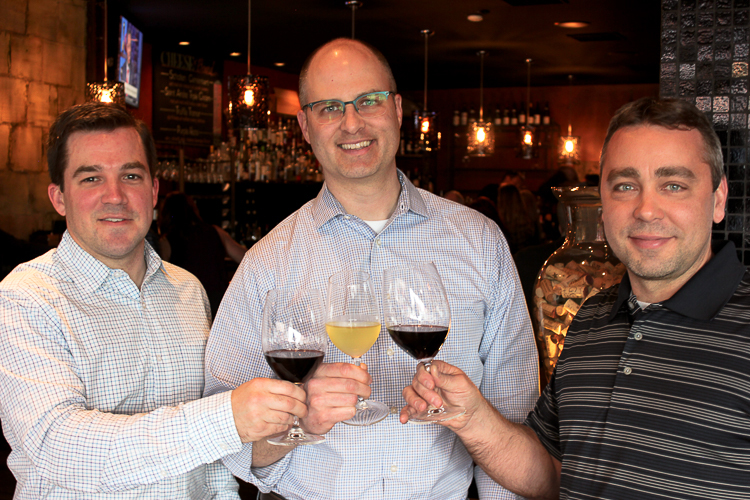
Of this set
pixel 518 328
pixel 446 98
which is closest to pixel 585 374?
pixel 518 328

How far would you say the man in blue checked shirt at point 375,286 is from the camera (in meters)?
1.53

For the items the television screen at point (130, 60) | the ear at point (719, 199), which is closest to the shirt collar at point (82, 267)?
the ear at point (719, 199)

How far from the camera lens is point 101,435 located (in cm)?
126

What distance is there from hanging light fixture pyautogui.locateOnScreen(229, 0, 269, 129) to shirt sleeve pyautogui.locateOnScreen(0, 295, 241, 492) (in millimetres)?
3163

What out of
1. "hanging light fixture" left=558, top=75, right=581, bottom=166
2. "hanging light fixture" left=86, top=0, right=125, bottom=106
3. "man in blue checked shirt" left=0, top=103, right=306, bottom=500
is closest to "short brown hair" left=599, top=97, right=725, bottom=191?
"man in blue checked shirt" left=0, top=103, right=306, bottom=500

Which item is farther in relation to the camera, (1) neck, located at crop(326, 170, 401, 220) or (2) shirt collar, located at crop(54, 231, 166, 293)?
(1) neck, located at crop(326, 170, 401, 220)

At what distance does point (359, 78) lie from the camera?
166 centimetres

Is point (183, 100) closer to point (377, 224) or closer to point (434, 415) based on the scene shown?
point (377, 224)

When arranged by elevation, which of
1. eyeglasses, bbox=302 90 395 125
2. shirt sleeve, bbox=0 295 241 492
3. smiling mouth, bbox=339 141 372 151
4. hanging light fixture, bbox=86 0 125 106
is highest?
hanging light fixture, bbox=86 0 125 106

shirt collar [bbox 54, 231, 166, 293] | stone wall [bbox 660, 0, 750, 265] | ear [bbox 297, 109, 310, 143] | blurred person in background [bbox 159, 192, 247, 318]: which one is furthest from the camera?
blurred person in background [bbox 159, 192, 247, 318]

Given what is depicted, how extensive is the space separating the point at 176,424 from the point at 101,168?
2.12 feet

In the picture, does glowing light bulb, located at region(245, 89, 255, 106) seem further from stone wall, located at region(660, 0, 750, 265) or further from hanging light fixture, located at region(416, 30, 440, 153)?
stone wall, located at region(660, 0, 750, 265)

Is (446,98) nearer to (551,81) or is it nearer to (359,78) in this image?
(551,81)

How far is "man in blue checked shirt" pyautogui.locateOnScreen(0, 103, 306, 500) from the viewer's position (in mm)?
1256
